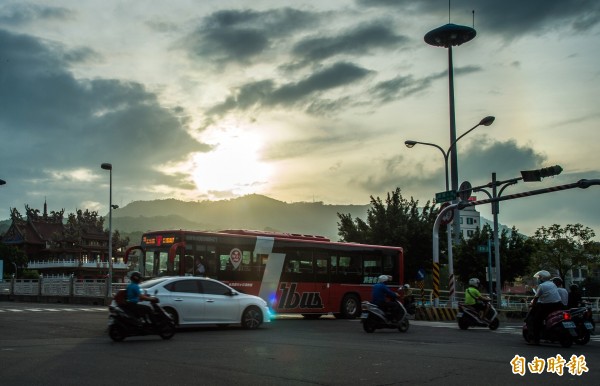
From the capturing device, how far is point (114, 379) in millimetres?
8203

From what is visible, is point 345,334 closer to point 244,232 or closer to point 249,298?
point 249,298

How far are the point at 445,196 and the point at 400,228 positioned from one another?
19181 mm

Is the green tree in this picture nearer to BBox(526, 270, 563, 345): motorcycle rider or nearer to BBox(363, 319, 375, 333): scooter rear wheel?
BBox(363, 319, 375, 333): scooter rear wheel

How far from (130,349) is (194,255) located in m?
9.41

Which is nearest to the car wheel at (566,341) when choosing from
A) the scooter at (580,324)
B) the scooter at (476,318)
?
the scooter at (580,324)

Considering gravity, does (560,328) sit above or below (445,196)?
below

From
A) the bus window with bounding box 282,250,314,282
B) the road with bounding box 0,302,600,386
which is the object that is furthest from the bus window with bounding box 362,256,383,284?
the road with bounding box 0,302,600,386

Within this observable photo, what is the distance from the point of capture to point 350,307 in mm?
25766

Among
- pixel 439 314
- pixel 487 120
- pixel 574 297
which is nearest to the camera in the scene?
pixel 574 297

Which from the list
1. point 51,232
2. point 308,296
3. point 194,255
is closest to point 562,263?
point 308,296

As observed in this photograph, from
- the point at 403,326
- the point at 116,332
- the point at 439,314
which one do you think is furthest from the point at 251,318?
the point at 439,314

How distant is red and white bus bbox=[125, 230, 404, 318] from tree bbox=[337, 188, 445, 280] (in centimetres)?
1765

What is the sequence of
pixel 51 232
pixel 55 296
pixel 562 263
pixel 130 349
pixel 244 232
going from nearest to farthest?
pixel 130 349, pixel 244 232, pixel 55 296, pixel 562 263, pixel 51 232

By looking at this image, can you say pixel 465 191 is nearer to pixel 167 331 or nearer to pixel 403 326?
pixel 403 326
